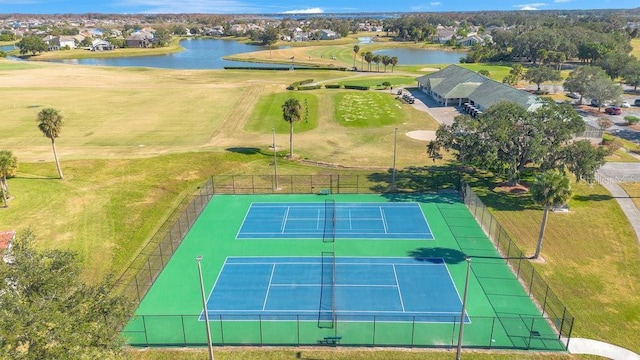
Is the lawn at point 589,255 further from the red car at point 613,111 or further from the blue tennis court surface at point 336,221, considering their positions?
the red car at point 613,111

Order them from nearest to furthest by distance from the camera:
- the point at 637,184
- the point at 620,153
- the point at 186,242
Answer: the point at 186,242, the point at 637,184, the point at 620,153

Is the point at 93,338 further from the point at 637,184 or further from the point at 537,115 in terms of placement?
the point at 637,184

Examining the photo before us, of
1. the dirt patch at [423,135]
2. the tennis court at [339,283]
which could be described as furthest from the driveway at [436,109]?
the tennis court at [339,283]

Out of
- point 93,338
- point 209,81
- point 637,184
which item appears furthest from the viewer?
point 209,81

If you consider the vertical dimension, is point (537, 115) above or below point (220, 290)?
above

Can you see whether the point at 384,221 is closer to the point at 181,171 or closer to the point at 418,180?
the point at 418,180

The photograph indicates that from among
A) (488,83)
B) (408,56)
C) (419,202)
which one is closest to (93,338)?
(419,202)

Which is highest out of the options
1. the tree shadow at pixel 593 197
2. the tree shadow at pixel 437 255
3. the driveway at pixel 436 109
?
the driveway at pixel 436 109
